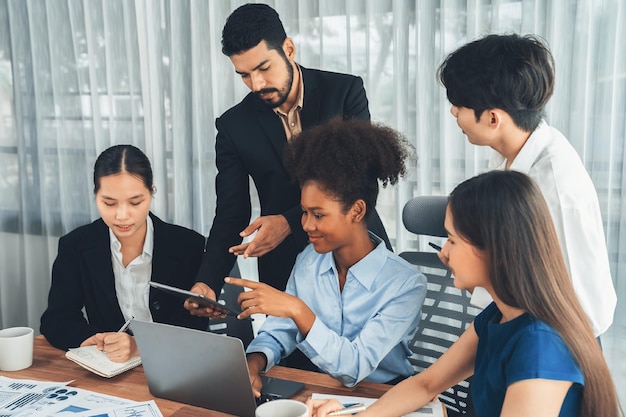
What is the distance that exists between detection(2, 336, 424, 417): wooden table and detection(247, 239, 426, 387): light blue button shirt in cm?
5

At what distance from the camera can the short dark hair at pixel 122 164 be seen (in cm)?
199

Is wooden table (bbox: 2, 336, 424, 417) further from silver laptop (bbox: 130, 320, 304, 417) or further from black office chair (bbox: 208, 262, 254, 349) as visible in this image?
black office chair (bbox: 208, 262, 254, 349)

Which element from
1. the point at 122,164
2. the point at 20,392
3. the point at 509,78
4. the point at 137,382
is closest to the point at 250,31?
the point at 122,164

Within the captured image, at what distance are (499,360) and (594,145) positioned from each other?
1.37m

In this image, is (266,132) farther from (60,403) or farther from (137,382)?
(60,403)

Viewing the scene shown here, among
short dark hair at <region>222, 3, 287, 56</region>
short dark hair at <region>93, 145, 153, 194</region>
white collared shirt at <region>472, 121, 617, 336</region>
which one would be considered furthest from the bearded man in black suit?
white collared shirt at <region>472, 121, 617, 336</region>

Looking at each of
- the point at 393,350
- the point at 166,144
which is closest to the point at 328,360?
the point at 393,350

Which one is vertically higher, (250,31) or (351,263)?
(250,31)

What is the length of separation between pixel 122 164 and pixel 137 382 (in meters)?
0.76

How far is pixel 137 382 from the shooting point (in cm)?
147

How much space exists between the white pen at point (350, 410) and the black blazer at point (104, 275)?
789mm

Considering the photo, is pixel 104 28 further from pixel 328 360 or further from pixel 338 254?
pixel 328 360

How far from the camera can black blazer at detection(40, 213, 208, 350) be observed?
76.4 inches

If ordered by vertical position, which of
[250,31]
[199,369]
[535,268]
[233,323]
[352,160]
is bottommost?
[233,323]
